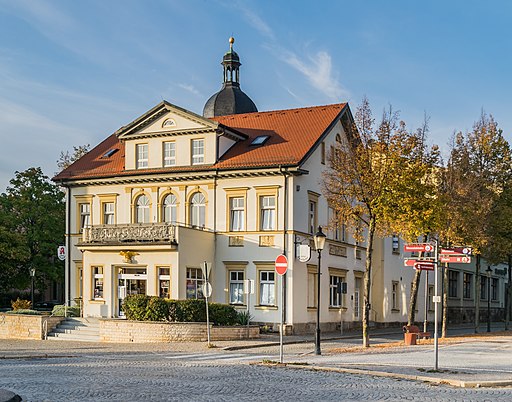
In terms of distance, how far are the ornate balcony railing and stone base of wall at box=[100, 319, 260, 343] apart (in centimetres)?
548

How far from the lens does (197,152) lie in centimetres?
3844

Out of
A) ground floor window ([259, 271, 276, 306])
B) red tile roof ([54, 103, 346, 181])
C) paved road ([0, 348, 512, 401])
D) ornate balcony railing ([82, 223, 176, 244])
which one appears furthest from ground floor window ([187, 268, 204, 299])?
paved road ([0, 348, 512, 401])

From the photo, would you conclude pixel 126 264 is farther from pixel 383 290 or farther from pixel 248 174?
pixel 383 290

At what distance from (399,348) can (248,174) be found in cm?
1255

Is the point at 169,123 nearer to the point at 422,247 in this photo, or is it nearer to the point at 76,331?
the point at 76,331

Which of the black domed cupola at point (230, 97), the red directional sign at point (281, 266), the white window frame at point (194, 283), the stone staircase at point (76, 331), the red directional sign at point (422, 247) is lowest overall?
the stone staircase at point (76, 331)

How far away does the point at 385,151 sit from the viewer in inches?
1127

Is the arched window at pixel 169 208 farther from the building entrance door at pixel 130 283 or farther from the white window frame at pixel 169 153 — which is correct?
the building entrance door at pixel 130 283

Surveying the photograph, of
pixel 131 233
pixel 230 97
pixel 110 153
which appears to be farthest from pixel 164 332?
pixel 230 97

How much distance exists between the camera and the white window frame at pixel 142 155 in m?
39.8

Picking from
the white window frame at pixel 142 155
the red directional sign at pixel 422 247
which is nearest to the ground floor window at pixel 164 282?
the white window frame at pixel 142 155

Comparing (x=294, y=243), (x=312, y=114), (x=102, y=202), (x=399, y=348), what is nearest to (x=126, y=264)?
(x=102, y=202)

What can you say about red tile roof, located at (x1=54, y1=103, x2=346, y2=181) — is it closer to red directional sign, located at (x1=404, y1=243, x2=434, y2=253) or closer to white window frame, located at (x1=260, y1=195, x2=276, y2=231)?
white window frame, located at (x1=260, y1=195, x2=276, y2=231)

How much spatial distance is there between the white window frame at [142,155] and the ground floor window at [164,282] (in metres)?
6.53
